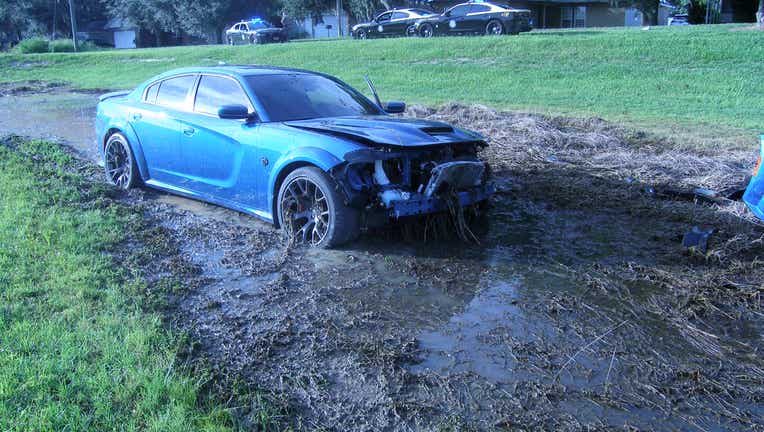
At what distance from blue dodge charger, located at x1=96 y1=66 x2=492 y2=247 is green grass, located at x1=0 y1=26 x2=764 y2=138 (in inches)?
306

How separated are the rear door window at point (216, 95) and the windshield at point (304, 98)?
0.15 m

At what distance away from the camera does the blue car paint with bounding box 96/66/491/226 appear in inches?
232

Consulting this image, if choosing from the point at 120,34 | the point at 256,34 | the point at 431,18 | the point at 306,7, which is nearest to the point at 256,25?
the point at 256,34

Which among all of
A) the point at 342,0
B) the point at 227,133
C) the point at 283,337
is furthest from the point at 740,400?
the point at 342,0

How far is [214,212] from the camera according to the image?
734 centimetres

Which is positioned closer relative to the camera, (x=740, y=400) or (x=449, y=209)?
(x=740, y=400)

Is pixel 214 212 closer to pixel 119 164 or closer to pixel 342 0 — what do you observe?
pixel 119 164

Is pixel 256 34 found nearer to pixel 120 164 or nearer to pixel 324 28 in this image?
pixel 324 28

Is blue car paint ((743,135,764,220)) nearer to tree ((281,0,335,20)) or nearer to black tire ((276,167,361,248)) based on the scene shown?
black tire ((276,167,361,248))

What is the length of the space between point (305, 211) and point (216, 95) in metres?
1.75

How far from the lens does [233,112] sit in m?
6.21

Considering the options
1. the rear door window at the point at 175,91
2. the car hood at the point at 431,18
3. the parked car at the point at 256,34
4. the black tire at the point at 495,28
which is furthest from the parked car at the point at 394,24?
the rear door window at the point at 175,91

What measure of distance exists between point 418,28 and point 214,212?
924 inches

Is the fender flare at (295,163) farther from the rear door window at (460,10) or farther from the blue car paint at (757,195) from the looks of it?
the rear door window at (460,10)
